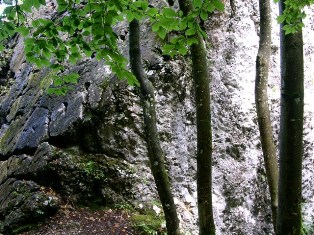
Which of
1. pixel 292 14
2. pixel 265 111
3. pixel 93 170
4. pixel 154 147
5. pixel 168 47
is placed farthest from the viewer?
pixel 93 170

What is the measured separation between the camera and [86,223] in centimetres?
718

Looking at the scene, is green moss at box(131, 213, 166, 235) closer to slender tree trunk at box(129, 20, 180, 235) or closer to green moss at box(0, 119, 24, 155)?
slender tree trunk at box(129, 20, 180, 235)

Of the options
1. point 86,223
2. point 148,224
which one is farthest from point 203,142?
point 86,223

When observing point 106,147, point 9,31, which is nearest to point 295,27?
point 9,31

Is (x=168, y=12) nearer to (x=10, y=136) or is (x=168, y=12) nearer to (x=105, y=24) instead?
(x=105, y=24)

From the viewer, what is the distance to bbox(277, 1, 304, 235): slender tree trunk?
2865mm

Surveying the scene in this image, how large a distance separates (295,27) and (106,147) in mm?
5940

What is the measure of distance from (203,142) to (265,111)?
2.29 meters

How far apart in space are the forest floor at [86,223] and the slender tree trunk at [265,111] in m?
2.75

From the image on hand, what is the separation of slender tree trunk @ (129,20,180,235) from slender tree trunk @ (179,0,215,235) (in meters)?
0.66

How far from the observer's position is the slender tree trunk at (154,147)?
5512 mm

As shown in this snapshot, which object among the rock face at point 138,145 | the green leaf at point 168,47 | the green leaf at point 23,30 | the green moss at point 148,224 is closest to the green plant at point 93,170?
the rock face at point 138,145

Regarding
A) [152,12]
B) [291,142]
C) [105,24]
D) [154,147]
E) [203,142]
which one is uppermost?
[152,12]

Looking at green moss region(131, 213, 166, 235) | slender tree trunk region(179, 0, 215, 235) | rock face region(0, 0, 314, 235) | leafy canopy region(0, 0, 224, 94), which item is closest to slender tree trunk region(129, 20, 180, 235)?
slender tree trunk region(179, 0, 215, 235)
